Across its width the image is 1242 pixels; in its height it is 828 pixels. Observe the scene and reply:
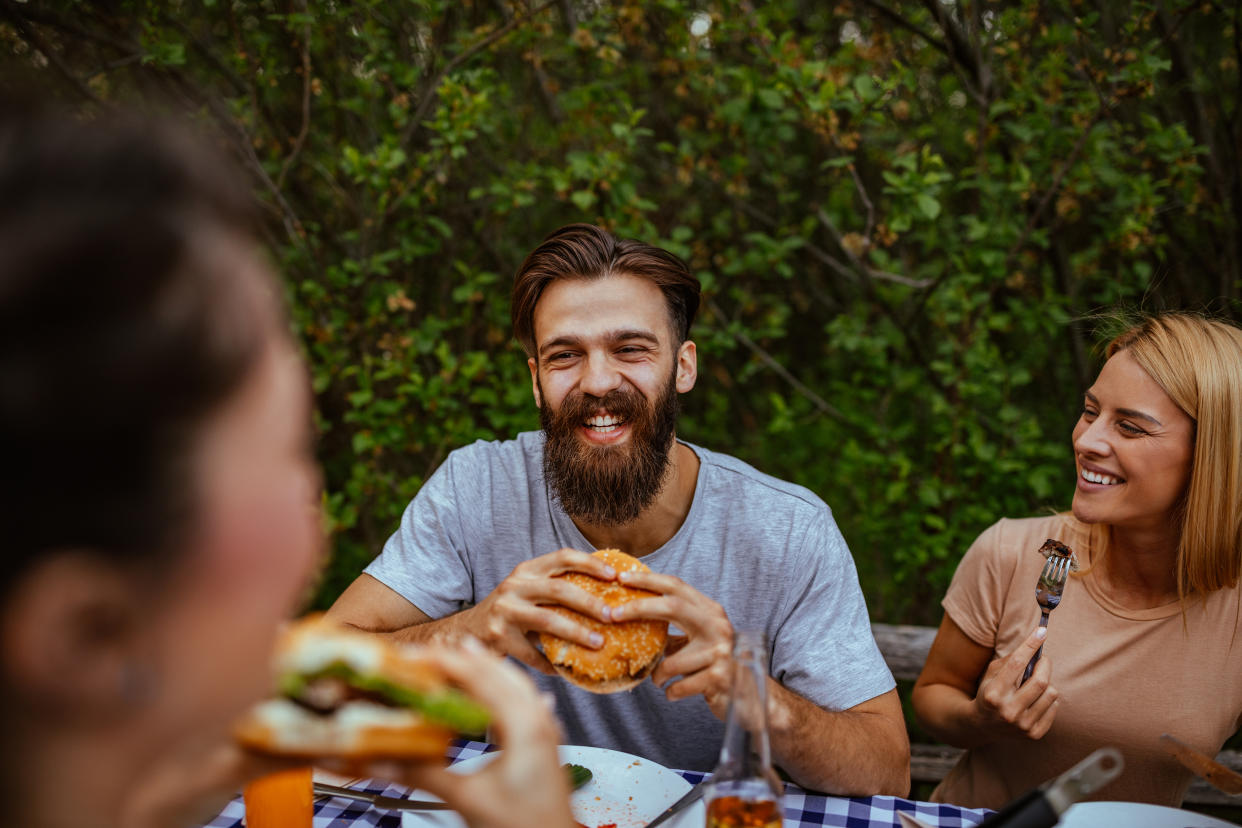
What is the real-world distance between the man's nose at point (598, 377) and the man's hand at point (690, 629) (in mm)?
852

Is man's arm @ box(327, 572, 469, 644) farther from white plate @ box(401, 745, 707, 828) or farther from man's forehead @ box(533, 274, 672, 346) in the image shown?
man's forehead @ box(533, 274, 672, 346)

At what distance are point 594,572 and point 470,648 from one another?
0.79 m

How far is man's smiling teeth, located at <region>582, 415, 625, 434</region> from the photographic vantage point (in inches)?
94.9

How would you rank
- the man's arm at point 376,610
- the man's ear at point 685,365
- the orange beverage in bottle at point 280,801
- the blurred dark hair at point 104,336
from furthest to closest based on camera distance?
the man's ear at point 685,365
the man's arm at point 376,610
the orange beverage in bottle at point 280,801
the blurred dark hair at point 104,336

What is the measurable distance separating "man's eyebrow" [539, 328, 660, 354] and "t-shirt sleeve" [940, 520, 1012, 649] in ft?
3.71

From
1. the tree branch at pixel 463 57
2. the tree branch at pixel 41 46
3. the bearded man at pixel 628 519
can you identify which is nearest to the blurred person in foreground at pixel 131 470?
the bearded man at pixel 628 519

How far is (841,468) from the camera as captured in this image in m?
4.04

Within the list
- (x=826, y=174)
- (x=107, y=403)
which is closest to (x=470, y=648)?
(x=107, y=403)

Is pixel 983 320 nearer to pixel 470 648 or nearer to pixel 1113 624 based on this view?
pixel 1113 624

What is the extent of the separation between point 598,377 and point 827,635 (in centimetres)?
91

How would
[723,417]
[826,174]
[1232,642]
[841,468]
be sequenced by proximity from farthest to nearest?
[723,417] → [826,174] → [841,468] → [1232,642]

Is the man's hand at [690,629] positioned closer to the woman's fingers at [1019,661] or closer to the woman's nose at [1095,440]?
the woman's fingers at [1019,661]

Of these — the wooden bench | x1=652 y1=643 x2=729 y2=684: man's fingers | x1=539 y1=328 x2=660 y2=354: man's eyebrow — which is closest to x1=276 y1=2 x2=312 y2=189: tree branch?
x1=539 y1=328 x2=660 y2=354: man's eyebrow

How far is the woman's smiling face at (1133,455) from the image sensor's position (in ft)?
7.01
